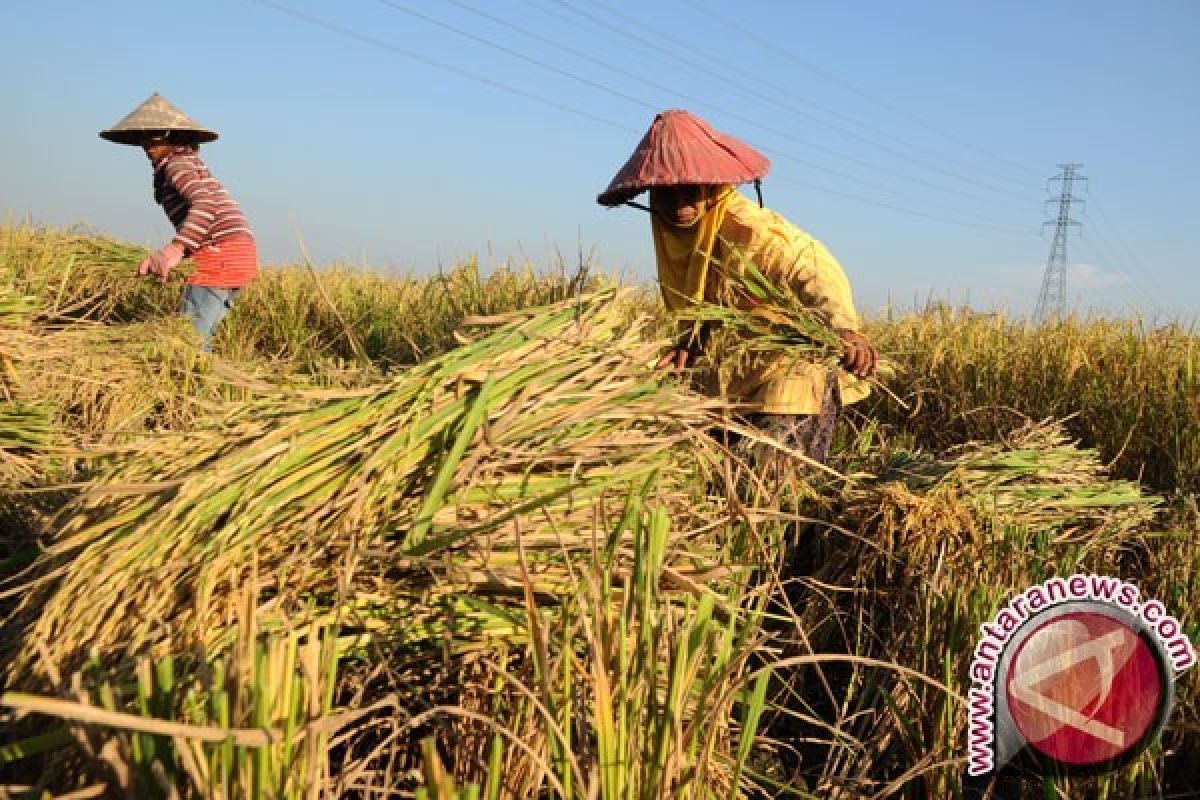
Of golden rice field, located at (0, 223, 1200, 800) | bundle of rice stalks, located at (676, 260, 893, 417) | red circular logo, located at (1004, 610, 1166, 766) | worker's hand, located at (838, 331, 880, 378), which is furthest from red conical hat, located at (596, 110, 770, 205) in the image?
red circular logo, located at (1004, 610, 1166, 766)

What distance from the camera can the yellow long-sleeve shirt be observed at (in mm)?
2701

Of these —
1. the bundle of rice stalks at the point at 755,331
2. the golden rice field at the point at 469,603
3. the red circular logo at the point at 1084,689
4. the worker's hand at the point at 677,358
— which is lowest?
the red circular logo at the point at 1084,689

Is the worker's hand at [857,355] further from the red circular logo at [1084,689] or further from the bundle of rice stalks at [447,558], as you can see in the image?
the bundle of rice stalks at [447,558]

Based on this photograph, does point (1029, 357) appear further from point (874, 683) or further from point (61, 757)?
point (61, 757)

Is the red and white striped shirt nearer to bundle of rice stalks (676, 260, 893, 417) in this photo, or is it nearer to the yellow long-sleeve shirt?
the yellow long-sleeve shirt

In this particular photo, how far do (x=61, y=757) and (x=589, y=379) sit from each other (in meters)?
0.89

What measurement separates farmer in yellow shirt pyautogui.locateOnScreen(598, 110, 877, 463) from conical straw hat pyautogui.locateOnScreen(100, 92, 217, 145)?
10.3 feet

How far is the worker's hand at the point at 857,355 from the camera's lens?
2523 millimetres

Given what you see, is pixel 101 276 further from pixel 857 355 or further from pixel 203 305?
pixel 857 355

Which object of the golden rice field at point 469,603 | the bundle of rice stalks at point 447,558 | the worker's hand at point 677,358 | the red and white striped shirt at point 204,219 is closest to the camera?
the golden rice field at point 469,603

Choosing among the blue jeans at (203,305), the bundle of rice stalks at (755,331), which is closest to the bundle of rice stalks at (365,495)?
the bundle of rice stalks at (755,331)

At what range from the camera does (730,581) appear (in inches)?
60.9

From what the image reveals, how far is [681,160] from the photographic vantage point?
2766 mm

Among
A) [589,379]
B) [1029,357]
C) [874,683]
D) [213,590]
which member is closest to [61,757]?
[213,590]
